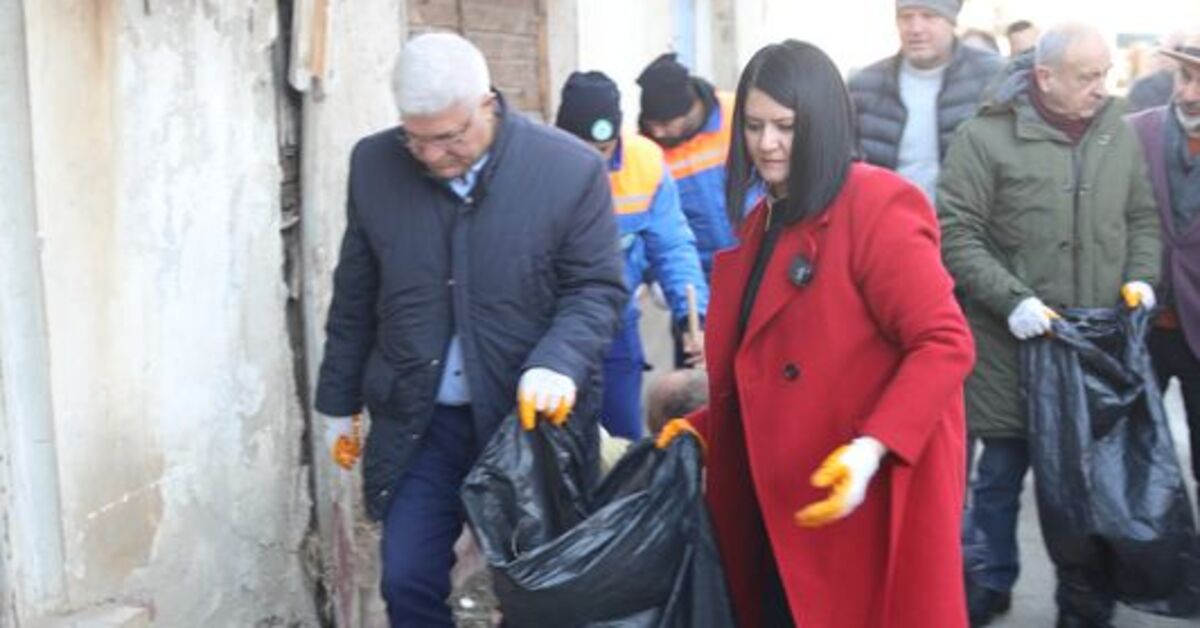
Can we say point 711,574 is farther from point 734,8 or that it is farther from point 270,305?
point 734,8

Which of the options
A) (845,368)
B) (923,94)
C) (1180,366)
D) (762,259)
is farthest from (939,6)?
(845,368)

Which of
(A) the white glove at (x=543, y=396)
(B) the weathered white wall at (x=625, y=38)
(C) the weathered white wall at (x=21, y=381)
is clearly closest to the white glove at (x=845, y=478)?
(A) the white glove at (x=543, y=396)

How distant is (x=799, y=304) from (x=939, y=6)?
8.28ft

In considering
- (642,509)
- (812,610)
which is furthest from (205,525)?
(812,610)

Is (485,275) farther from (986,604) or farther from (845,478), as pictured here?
(986,604)

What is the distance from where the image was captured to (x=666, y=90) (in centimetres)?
585

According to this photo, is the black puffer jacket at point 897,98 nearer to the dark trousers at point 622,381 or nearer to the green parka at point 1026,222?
the green parka at point 1026,222

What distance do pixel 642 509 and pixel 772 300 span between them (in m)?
0.52

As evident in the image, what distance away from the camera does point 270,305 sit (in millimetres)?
4574

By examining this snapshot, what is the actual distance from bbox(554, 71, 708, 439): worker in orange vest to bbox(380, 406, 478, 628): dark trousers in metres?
1.39

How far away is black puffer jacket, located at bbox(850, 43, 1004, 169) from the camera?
535 centimetres

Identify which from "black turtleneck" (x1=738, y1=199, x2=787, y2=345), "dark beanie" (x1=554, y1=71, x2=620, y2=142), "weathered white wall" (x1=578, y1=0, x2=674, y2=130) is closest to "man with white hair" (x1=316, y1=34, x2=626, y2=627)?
"black turtleneck" (x1=738, y1=199, x2=787, y2=345)

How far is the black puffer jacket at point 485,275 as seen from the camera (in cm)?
361

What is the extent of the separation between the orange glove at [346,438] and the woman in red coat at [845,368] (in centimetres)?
111
